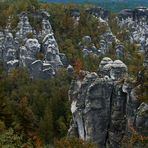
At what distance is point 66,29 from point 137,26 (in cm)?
3055

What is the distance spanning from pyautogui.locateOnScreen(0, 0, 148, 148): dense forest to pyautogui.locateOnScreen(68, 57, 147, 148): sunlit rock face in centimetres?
161

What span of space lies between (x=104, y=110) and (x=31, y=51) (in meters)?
64.8

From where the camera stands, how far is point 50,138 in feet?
227

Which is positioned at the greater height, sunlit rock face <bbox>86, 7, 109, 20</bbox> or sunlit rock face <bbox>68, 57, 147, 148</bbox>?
sunlit rock face <bbox>68, 57, 147, 148</bbox>

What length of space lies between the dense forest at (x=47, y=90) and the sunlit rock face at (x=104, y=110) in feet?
5.30

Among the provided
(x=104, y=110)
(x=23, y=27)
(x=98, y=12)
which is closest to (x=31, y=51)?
→ (x=23, y=27)

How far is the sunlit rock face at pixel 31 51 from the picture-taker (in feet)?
349

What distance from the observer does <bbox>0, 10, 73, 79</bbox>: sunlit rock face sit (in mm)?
106375

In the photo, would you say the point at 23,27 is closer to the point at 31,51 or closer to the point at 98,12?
the point at 31,51

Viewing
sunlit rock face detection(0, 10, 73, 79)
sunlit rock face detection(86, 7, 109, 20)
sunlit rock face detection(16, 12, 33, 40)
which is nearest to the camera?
sunlit rock face detection(0, 10, 73, 79)

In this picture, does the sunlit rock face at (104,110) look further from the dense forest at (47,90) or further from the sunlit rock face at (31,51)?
the sunlit rock face at (31,51)

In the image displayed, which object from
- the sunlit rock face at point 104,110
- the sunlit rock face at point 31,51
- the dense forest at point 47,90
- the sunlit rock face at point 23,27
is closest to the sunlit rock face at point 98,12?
the dense forest at point 47,90

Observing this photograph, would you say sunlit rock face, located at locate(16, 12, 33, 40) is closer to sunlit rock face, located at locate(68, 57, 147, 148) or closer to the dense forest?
the dense forest

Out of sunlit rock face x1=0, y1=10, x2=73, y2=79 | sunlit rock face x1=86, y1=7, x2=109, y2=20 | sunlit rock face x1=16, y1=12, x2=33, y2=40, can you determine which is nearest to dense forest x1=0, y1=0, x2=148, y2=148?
sunlit rock face x1=16, y1=12, x2=33, y2=40
